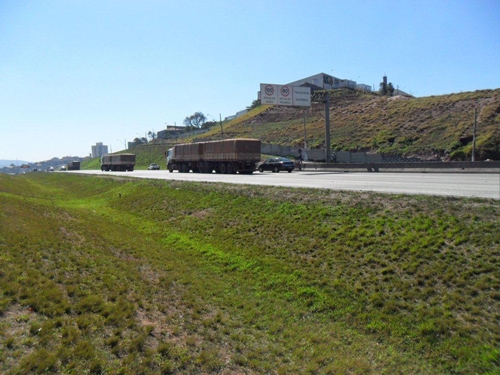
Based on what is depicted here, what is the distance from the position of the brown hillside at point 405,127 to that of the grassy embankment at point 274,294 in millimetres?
42576

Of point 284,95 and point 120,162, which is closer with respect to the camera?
point 284,95

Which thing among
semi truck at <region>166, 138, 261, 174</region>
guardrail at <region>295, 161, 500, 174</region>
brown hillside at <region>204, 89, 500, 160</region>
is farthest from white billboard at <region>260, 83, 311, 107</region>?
brown hillside at <region>204, 89, 500, 160</region>

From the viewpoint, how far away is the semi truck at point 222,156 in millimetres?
41156

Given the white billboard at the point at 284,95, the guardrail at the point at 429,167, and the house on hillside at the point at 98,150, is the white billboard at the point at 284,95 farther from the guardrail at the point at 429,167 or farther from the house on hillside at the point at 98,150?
the house on hillside at the point at 98,150

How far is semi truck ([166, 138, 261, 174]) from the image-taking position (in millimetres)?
41156

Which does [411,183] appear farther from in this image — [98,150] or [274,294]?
[98,150]

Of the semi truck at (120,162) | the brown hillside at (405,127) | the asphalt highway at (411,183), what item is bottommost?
the asphalt highway at (411,183)

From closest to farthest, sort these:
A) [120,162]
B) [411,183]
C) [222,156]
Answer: [411,183]
[222,156]
[120,162]

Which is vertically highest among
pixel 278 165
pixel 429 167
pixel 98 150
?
pixel 98 150

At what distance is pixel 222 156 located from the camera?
43219 millimetres

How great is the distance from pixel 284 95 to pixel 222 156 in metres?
9.50

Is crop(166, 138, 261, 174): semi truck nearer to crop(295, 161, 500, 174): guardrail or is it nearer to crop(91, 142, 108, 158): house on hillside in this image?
crop(295, 161, 500, 174): guardrail

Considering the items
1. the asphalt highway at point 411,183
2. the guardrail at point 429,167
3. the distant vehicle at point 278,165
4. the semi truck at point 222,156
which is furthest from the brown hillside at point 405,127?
the asphalt highway at point 411,183

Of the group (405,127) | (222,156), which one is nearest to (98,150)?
(405,127)
